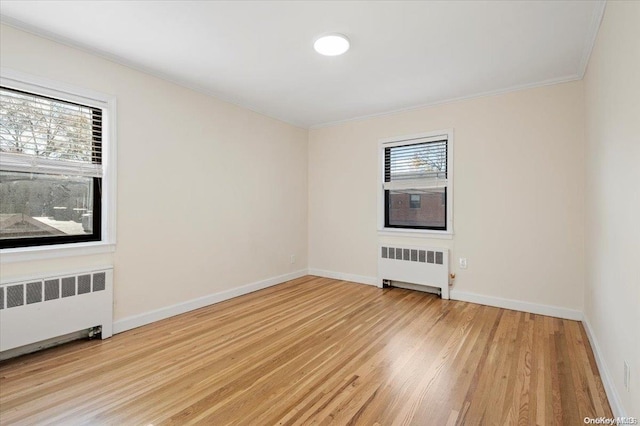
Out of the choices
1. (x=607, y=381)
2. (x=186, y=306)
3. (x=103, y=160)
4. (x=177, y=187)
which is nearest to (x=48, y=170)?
(x=103, y=160)

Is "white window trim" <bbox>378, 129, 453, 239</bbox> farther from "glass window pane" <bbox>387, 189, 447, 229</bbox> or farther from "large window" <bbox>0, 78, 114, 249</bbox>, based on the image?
"large window" <bbox>0, 78, 114, 249</bbox>

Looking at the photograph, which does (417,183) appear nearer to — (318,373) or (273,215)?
(273,215)

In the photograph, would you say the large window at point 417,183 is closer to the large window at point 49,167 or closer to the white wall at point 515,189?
the white wall at point 515,189

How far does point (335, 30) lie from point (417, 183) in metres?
2.53

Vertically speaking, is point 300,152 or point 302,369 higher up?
point 300,152

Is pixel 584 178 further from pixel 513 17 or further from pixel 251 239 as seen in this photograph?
pixel 251 239

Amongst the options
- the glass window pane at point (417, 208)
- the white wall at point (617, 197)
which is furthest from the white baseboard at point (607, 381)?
the glass window pane at point (417, 208)

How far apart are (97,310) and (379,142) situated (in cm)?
398

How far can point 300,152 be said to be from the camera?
5262 millimetres

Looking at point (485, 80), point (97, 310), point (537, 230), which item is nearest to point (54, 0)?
point (97, 310)

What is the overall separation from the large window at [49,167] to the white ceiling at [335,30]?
554mm

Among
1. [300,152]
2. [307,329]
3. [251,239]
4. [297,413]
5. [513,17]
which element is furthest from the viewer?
[300,152]

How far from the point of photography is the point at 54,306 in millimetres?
2518

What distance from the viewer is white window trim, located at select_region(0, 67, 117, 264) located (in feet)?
7.82
